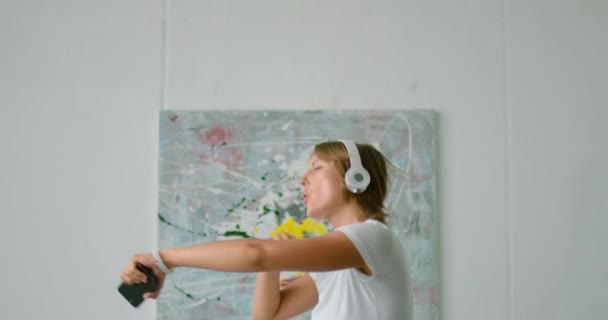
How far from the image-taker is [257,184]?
2.93m

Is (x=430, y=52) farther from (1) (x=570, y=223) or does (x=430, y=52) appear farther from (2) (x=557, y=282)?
(2) (x=557, y=282)

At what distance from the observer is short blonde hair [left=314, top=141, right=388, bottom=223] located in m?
1.63

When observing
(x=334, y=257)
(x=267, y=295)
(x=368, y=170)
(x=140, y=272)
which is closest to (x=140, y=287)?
(x=140, y=272)

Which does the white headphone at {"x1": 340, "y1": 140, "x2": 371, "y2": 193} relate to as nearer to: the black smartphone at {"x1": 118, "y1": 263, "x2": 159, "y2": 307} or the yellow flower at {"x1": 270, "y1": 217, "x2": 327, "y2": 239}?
the black smartphone at {"x1": 118, "y1": 263, "x2": 159, "y2": 307}

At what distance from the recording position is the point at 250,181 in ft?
9.63

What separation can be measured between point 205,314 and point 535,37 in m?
2.08

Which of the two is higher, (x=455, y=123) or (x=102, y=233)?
(x=455, y=123)

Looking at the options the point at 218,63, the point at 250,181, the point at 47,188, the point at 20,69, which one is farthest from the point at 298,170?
the point at 20,69

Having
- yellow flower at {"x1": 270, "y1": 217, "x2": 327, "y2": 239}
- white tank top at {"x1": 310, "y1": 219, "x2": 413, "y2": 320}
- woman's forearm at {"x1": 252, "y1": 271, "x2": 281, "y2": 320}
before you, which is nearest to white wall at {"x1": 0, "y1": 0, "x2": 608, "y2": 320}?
yellow flower at {"x1": 270, "y1": 217, "x2": 327, "y2": 239}

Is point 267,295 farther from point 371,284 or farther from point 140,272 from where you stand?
point 140,272

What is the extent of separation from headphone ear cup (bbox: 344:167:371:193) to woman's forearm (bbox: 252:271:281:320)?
0.36 m

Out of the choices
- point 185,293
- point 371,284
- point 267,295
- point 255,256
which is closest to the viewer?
point 255,256

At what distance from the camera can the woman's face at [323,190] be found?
163cm

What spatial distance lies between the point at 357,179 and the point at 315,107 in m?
1.46
